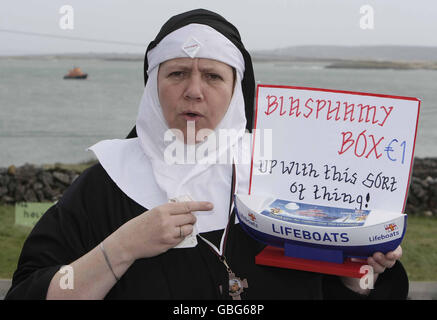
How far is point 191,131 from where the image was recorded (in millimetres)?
1858

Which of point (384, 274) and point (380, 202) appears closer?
point (380, 202)

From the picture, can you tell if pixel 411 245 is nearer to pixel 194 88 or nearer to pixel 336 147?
pixel 336 147

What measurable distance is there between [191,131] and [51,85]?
16693 millimetres

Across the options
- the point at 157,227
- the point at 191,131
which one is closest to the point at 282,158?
the point at 191,131

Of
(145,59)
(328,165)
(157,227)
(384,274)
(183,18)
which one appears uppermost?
Result: (183,18)

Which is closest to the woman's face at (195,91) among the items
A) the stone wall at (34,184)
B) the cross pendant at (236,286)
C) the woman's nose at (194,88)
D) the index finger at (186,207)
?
the woman's nose at (194,88)

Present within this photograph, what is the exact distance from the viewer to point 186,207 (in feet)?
5.47

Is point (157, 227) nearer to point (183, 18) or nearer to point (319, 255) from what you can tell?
point (319, 255)

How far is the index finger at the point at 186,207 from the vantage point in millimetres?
1658

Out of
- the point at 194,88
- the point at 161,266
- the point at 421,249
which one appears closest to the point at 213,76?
the point at 194,88

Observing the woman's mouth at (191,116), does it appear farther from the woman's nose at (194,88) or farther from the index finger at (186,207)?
the index finger at (186,207)

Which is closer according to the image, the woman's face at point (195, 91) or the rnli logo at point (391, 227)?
the rnli logo at point (391, 227)

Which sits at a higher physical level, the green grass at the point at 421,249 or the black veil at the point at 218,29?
the black veil at the point at 218,29

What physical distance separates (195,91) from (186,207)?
0.42m
